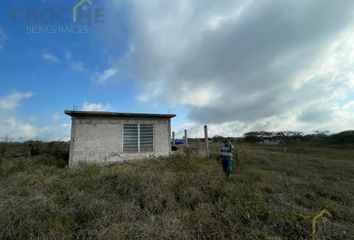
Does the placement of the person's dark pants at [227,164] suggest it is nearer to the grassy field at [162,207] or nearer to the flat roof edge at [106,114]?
the grassy field at [162,207]

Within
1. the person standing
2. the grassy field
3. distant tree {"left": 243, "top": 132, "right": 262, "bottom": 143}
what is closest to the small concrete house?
the grassy field

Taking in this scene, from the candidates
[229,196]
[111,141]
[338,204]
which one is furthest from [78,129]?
[338,204]

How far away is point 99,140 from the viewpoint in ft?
26.1

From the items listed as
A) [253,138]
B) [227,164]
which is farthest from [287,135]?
[227,164]

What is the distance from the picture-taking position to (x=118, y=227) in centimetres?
286

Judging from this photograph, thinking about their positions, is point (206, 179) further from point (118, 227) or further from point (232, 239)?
point (118, 227)

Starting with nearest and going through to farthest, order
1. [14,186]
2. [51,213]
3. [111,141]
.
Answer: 1. [51,213]
2. [14,186]
3. [111,141]

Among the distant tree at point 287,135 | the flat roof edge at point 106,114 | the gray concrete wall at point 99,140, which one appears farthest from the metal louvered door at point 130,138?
the distant tree at point 287,135

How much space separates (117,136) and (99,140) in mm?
766

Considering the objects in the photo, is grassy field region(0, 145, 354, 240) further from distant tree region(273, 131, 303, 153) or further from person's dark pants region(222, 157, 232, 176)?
distant tree region(273, 131, 303, 153)

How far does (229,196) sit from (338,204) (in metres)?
2.64

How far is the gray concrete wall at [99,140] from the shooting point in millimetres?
7562

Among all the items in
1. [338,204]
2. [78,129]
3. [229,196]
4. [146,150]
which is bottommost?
[338,204]

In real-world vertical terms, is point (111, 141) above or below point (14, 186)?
above
